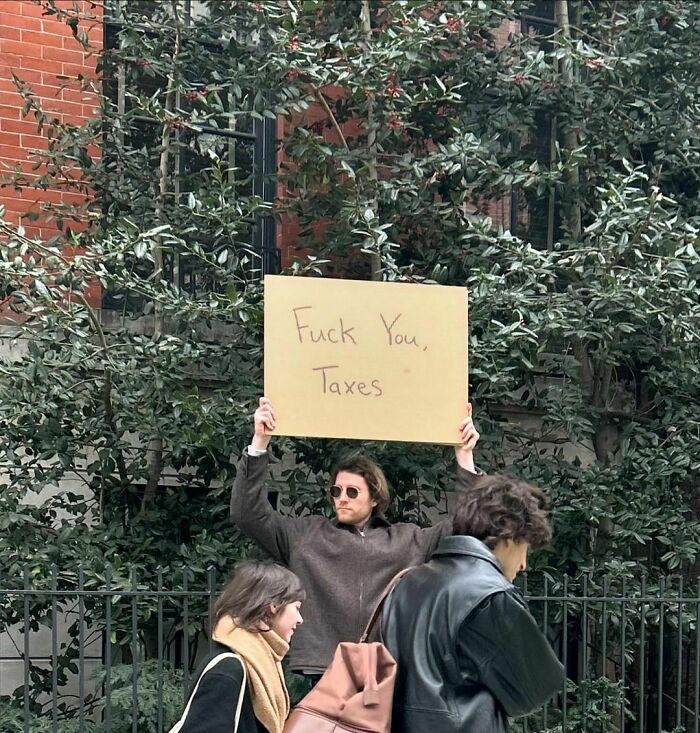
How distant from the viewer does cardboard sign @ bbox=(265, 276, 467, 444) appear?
4.14 meters

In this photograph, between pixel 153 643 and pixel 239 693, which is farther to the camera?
pixel 153 643

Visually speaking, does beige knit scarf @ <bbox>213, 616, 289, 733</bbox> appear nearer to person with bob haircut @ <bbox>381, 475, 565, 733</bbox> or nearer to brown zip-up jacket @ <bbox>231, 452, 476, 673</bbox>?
person with bob haircut @ <bbox>381, 475, 565, 733</bbox>

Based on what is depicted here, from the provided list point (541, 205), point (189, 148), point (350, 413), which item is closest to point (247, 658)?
point (350, 413)

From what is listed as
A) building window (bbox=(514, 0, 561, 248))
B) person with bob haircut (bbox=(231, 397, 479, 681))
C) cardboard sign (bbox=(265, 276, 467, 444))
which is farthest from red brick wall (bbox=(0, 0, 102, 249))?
person with bob haircut (bbox=(231, 397, 479, 681))

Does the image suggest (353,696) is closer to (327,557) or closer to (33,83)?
(327,557)

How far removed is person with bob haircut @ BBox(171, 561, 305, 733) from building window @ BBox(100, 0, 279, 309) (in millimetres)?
2895

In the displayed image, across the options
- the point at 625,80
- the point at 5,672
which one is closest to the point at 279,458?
the point at 5,672

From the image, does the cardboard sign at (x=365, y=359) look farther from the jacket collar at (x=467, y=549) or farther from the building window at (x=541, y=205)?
the building window at (x=541, y=205)

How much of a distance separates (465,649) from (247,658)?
0.67 metres

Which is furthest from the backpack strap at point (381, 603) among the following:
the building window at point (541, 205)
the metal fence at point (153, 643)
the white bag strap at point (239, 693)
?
the building window at point (541, 205)

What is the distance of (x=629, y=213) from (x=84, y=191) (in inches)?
137

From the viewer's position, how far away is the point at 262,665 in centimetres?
303

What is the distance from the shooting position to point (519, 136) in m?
7.28

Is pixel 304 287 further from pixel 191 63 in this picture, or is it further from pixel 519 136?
pixel 519 136
